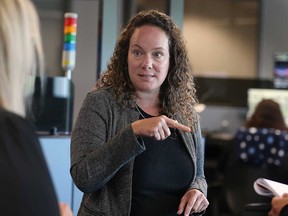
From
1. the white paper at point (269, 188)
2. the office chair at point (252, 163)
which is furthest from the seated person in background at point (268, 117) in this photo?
the white paper at point (269, 188)

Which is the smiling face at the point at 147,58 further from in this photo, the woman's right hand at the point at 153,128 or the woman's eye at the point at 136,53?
the woman's right hand at the point at 153,128

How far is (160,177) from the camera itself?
4.82ft

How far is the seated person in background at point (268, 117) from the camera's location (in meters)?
3.95

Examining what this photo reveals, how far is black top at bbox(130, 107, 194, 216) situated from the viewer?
145 cm

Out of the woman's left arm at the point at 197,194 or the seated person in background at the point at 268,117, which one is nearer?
the woman's left arm at the point at 197,194

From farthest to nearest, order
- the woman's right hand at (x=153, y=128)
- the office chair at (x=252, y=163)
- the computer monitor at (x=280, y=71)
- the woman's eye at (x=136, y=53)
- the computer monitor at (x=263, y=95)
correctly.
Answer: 1. the computer monitor at (x=280, y=71)
2. the computer monitor at (x=263, y=95)
3. the office chair at (x=252, y=163)
4. the woman's eye at (x=136, y=53)
5. the woman's right hand at (x=153, y=128)

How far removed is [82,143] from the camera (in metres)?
1.41

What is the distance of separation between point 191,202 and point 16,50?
0.75 meters

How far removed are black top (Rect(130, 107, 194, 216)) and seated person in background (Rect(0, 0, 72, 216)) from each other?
59 centimetres

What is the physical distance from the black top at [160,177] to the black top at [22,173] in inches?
23.3

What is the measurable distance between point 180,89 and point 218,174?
10.6 ft

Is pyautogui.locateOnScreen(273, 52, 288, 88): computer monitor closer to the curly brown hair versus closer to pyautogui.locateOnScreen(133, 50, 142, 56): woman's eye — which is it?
the curly brown hair

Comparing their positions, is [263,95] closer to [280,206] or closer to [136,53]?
[280,206]

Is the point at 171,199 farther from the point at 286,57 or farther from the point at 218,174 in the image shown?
the point at 286,57
